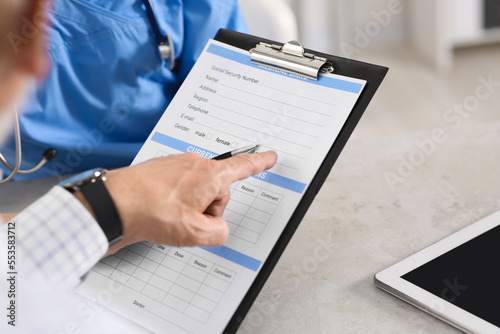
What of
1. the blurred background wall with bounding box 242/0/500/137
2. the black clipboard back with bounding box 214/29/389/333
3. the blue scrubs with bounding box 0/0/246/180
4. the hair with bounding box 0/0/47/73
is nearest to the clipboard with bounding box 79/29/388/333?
the black clipboard back with bounding box 214/29/389/333

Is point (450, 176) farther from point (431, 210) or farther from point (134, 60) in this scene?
point (134, 60)

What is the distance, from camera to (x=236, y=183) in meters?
0.76

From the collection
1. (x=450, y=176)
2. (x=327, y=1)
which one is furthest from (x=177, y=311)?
(x=327, y=1)

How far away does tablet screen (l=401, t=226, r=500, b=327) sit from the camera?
2.17 ft

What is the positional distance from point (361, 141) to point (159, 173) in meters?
0.49

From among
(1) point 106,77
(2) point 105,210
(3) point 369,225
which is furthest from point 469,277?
(1) point 106,77

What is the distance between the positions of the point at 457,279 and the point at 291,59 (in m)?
0.35

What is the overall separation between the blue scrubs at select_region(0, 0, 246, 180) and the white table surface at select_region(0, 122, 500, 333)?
10 cm

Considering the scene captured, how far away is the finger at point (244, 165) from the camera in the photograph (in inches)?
27.1

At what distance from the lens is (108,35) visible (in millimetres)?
1028

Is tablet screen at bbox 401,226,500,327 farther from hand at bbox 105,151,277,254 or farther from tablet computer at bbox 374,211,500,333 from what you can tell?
hand at bbox 105,151,277,254

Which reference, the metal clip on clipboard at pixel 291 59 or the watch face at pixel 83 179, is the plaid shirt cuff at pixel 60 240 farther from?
the metal clip on clipboard at pixel 291 59

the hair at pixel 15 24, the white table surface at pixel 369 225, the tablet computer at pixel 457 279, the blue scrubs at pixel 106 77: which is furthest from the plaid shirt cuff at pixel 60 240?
the blue scrubs at pixel 106 77

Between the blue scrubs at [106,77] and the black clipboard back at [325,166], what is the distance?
1.22 ft
